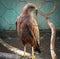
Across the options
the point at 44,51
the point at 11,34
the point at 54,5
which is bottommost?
the point at 44,51

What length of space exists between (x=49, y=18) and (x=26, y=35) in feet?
0.75

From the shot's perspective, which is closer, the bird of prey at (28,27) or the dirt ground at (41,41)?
the bird of prey at (28,27)

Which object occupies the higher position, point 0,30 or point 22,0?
point 22,0

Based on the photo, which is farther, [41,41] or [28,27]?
[41,41]

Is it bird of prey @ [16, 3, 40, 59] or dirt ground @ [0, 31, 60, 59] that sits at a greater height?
bird of prey @ [16, 3, 40, 59]

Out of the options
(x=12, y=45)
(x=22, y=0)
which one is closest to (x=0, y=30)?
(x=12, y=45)

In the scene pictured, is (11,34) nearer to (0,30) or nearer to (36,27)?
(0,30)

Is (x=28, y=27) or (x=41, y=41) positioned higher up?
(x=28, y=27)

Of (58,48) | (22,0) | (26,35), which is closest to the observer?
(26,35)

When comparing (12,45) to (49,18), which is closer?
(49,18)

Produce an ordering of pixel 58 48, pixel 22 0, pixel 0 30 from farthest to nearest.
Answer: pixel 58 48 → pixel 0 30 → pixel 22 0

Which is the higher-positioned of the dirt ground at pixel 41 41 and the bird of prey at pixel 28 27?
the bird of prey at pixel 28 27

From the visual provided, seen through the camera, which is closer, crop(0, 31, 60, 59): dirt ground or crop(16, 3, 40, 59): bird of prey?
crop(16, 3, 40, 59): bird of prey

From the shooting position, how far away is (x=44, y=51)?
1.41 meters
